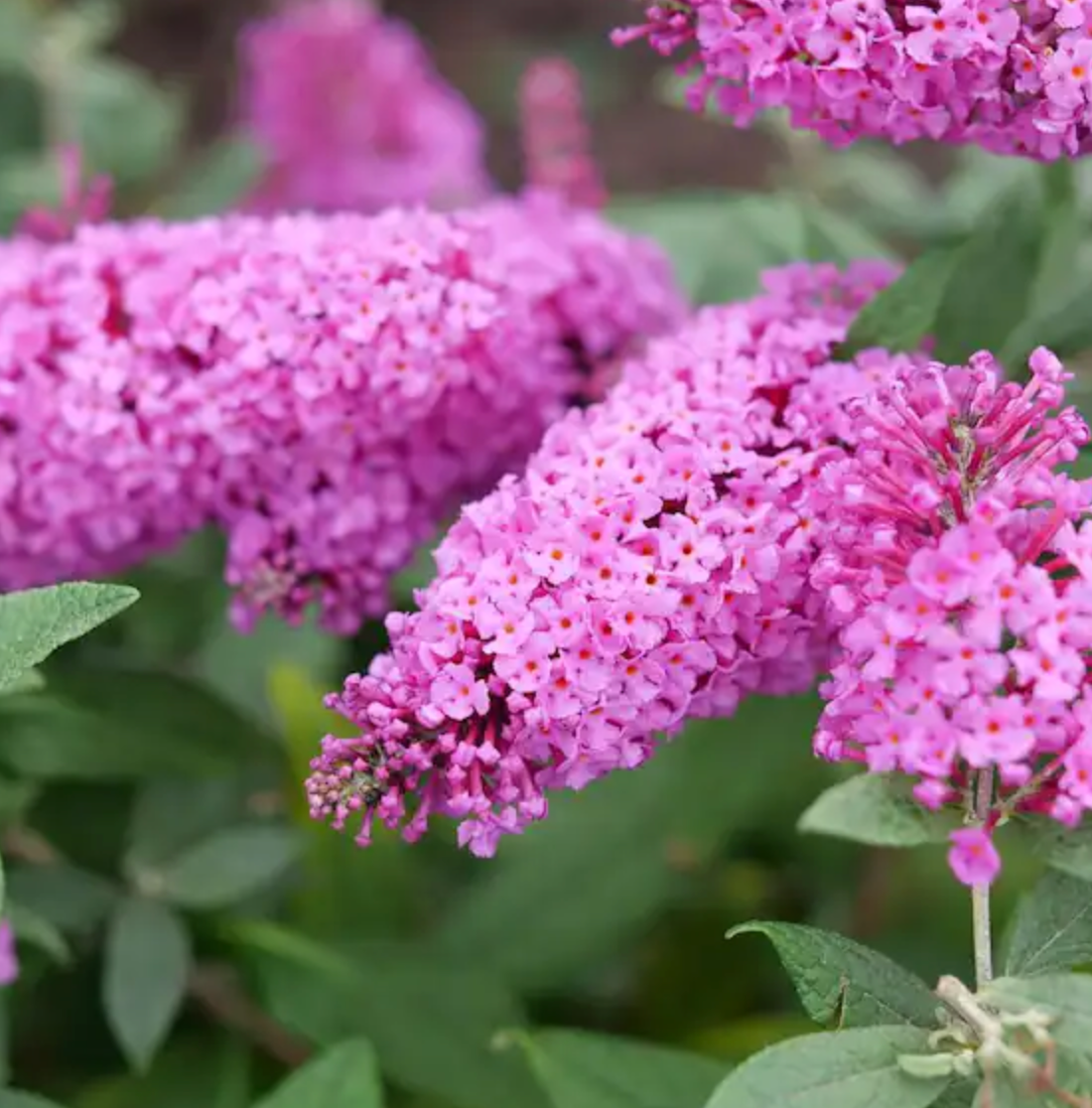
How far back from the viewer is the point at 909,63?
1.22 m

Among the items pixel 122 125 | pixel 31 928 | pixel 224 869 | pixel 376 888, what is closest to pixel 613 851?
pixel 376 888

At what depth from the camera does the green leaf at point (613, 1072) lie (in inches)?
55.6

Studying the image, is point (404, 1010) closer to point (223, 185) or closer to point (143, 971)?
point (143, 971)

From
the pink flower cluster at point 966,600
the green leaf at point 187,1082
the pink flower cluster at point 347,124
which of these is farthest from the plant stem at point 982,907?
Result: the pink flower cluster at point 347,124

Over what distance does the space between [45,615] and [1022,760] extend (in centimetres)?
67

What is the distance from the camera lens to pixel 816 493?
1.21m

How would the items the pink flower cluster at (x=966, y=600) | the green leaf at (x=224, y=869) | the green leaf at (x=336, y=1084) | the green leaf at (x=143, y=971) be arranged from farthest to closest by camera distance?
the green leaf at (x=224, y=869) < the green leaf at (x=143, y=971) < the green leaf at (x=336, y=1084) < the pink flower cluster at (x=966, y=600)

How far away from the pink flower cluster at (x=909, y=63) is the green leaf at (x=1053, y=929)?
54 centimetres

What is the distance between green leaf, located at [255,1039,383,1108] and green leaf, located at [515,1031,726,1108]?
0.43ft

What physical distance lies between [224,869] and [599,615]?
2.63 feet

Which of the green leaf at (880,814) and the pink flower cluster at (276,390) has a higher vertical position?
the pink flower cluster at (276,390)

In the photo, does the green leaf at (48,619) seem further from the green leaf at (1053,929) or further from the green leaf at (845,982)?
the green leaf at (1053,929)

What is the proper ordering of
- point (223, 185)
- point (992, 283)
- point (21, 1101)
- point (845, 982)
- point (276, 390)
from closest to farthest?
1. point (845, 982)
2. point (21, 1101)
3. point (276, 390)
4. point (992, 283)
5. point (223, 185)

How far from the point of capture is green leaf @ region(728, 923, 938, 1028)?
1138 mm
